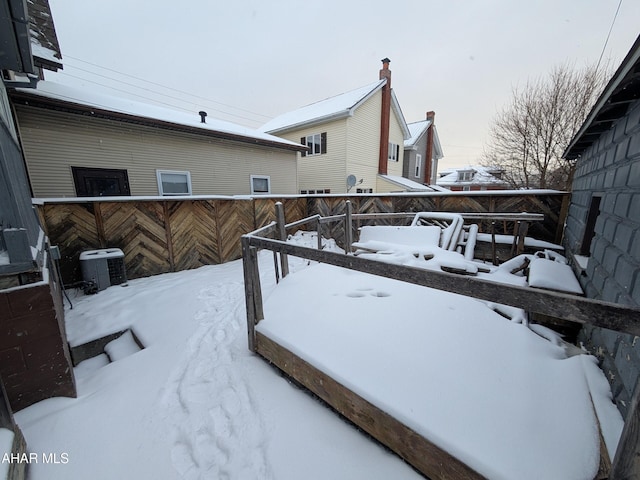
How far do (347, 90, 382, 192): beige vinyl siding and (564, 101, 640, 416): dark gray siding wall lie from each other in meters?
11.1

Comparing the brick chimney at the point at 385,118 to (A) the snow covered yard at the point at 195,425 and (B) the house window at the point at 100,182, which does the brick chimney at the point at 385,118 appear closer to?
(B) the house window at the point at 100,182

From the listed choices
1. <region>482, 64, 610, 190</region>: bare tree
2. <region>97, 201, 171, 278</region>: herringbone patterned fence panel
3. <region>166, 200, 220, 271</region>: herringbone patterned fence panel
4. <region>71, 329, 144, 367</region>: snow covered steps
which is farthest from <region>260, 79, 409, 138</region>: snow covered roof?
<region>71, 329, 144, 367</region>: snow covered steps

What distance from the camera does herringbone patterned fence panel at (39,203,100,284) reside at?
14.3 feet

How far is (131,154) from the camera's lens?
24.9 ft

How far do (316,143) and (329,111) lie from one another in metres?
1.80

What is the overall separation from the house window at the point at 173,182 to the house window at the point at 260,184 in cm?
257

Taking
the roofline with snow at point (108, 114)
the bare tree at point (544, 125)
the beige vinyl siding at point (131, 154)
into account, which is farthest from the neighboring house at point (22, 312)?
the bare tree at point (544, 125)

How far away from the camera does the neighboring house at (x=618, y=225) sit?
153 cm

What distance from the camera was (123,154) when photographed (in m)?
7.44

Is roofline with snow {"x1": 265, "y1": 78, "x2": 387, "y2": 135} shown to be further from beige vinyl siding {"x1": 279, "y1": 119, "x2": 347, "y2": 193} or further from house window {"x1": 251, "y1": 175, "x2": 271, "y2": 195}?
house window {"x1": 251, "y1": 175, "x2": 271, "y2": 195}

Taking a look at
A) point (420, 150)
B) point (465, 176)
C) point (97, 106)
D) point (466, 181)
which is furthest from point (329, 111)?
point (465, 176)

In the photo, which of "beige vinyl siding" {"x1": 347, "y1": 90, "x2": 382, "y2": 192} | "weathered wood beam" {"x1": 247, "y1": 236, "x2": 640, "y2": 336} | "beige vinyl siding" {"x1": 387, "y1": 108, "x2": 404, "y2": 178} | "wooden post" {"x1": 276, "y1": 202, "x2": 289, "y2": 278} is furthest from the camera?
"beige vinyl siding" {"x1": 387, "y1": 108, "x2": 404, "y2": 178}

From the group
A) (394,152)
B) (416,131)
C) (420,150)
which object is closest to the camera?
(394,152)

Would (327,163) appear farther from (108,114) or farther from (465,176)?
(465,176)
